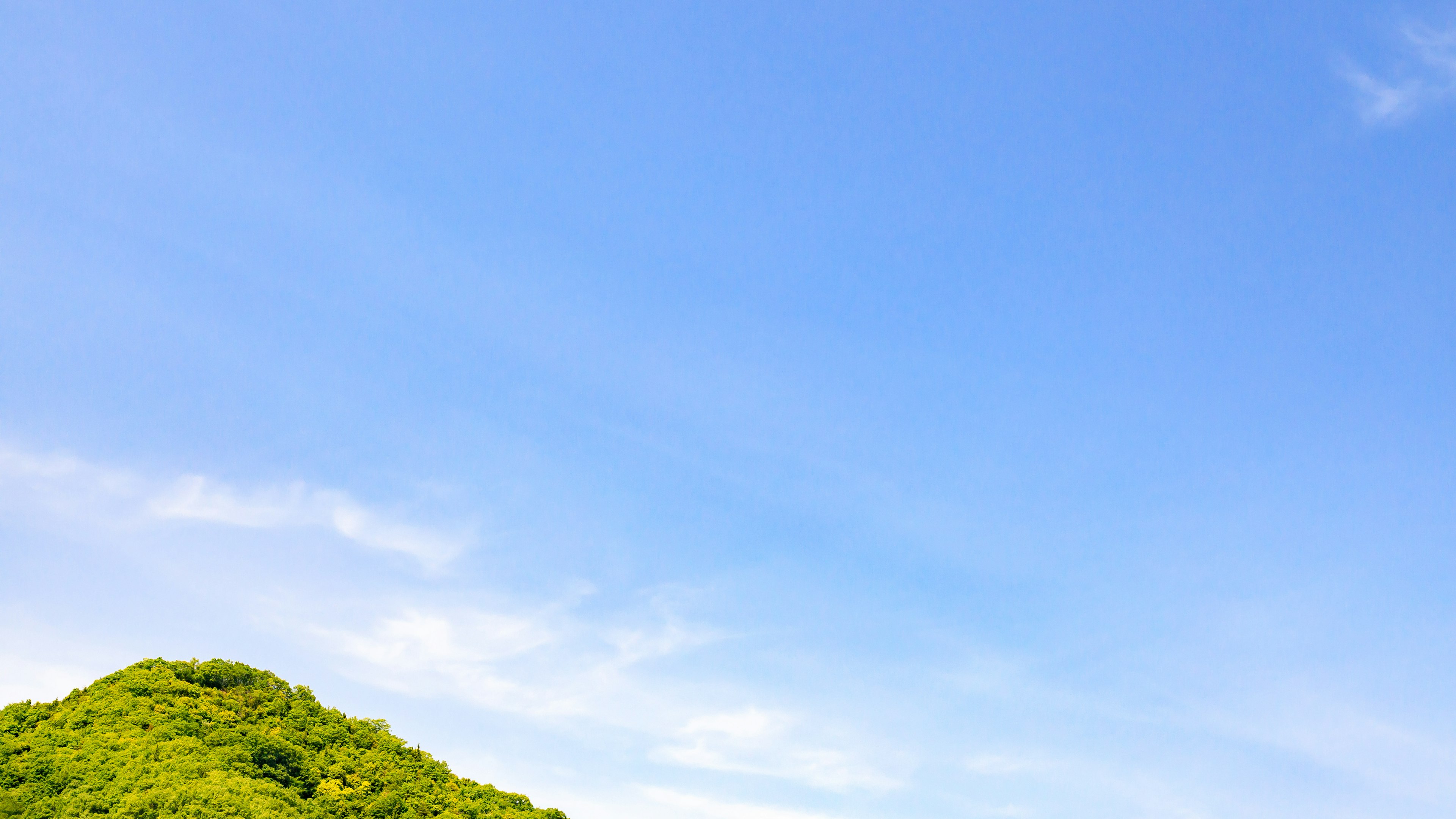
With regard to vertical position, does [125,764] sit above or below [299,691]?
below

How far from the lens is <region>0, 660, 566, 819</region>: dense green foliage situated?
45406 millimetres

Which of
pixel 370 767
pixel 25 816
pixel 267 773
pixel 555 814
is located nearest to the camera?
pixel 25 816

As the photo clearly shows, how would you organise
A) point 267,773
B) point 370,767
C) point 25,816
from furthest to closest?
point 370,767, point 267,773, point 25,816

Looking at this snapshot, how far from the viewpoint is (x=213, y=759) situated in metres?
48.8

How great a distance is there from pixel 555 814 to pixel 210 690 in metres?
19.9

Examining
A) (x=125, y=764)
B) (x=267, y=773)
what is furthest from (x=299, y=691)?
(x=125, y=764)

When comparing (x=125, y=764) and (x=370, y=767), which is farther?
(x=370, y=767)

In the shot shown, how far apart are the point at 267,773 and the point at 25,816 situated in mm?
9831

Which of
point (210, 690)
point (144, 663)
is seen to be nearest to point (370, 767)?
point (210, 690)

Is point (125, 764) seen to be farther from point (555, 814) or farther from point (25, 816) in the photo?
point (555, 814)

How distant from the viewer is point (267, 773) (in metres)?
51.2

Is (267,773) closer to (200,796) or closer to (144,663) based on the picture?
(200,796)

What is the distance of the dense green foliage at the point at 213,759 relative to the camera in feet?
149

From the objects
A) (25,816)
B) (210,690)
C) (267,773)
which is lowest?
(25,816)
